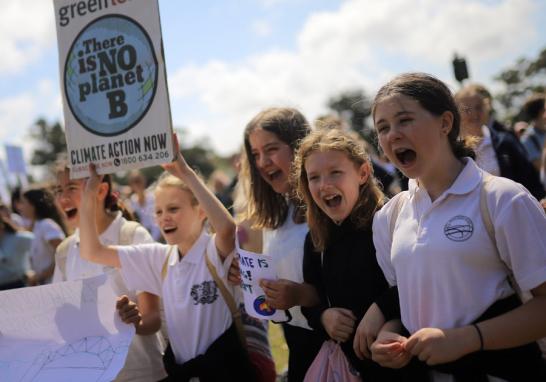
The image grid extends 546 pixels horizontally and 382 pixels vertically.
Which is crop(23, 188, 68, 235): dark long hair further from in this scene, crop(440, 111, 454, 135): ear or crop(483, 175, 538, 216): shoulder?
crop(483, 175, 538, 216): shoulder

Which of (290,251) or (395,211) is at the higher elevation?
(395,211)

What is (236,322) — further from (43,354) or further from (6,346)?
(6,346)

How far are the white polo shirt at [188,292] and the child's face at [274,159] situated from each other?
47cm

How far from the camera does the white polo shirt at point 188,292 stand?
9.07 feet

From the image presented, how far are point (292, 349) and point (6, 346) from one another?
1394mm

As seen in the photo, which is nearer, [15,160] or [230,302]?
[230,302]

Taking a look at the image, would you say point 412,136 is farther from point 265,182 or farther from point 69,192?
point 69,192

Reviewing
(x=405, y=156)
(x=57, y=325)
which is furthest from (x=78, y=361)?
(x=405, y=156)

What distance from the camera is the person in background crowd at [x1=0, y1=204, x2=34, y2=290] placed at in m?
6.15

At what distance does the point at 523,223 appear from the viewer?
65.3 inches

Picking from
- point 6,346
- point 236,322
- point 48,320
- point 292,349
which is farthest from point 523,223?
point 6,346

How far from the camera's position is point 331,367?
2.33 m

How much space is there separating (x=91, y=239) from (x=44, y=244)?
3590mm

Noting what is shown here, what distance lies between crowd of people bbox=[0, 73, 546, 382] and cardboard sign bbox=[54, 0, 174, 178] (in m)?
0.15
